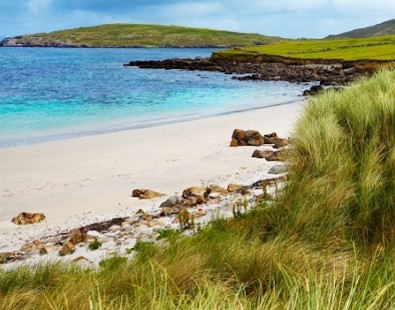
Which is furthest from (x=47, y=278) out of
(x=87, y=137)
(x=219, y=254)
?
(x=87, y=137)

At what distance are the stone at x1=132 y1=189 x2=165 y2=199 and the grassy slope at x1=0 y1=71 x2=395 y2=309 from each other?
2810 mm

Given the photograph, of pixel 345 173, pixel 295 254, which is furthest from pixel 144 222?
pixel 295 254

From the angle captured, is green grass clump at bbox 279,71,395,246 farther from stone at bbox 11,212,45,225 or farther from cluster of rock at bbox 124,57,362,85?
cluster of rock at bbox 124,57,362,85

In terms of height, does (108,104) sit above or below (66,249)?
above

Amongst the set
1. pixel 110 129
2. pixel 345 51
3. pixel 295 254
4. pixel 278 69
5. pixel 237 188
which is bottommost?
pixel 237 188

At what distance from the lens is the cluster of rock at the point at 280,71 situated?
133ft

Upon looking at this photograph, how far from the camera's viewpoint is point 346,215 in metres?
4.93

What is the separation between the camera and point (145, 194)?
8633mm

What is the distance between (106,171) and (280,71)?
41247 millimetres

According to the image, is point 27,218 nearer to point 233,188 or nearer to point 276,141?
point 233,188

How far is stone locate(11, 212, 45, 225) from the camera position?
296 inches

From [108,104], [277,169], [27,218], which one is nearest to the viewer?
[27,218]

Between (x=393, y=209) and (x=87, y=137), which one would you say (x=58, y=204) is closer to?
(x=393, y=209)

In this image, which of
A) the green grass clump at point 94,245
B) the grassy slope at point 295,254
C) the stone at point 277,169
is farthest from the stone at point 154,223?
the stone at point 277,169
